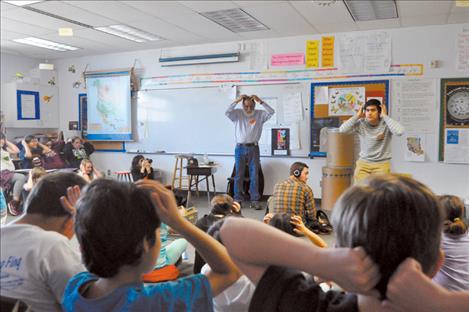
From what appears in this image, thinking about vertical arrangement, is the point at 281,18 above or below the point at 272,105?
above

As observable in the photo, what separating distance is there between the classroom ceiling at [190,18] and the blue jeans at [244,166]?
1.70 metres

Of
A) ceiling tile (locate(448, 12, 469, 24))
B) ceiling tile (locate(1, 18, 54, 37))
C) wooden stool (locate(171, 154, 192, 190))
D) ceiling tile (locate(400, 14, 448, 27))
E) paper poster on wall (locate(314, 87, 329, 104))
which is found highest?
ceiling tile (locate(1, 18, 54, 37))

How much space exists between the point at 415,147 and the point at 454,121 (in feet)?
1.88

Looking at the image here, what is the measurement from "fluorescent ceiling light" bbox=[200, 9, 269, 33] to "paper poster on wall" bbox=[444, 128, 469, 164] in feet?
9.30

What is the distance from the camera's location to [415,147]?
5480mm

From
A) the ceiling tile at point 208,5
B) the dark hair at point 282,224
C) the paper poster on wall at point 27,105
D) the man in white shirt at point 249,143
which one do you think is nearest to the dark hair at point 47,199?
the dark hair at point 282,224

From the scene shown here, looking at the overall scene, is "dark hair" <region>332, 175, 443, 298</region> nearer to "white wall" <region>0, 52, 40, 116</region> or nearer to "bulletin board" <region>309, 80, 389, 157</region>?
Result: "bulletin board" <region>309, 80, 389, 157</region>

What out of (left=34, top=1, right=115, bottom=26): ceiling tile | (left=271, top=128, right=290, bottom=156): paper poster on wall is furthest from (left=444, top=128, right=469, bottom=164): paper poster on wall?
(left=34, top=1, right=115, bottom=26): ceiling tile

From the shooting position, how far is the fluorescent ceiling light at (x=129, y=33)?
5633 millimetres

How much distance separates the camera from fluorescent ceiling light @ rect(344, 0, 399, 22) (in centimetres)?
438

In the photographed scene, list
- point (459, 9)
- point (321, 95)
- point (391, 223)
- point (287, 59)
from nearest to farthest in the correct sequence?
1. point (391, 223)
2. point (459, 9)
3. point (321, 95)
4. point (287, 59)

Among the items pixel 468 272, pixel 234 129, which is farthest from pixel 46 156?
pixel 468 272

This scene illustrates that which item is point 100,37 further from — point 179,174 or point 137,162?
point 179,174

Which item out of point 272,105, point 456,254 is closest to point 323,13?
point 272,105
